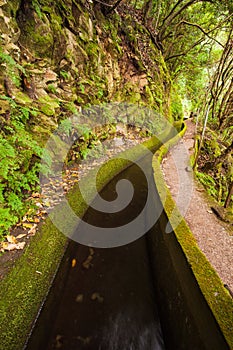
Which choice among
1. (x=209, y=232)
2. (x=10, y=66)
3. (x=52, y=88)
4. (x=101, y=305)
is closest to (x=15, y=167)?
(x=10, y=66)

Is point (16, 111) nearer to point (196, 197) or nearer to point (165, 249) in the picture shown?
point (165, 249)

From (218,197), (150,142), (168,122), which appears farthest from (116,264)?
(168,122)

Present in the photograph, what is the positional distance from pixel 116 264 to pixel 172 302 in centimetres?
129

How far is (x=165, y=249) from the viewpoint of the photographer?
12.4 feet

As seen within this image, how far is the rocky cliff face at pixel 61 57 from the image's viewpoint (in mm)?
4215

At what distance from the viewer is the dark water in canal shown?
2.71 meters

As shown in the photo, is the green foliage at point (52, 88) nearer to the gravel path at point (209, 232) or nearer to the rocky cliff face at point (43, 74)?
the rocky cliff face at point (43, 74)

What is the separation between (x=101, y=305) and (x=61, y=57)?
633 centimetres

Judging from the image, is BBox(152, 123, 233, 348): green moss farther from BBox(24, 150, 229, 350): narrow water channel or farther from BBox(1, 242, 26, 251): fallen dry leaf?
BBox(1, 242, 26, 251): fallen dry leaf

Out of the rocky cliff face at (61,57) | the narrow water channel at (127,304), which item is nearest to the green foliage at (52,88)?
the rocky cliff face at (61,57)

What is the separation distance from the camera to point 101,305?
125 inches

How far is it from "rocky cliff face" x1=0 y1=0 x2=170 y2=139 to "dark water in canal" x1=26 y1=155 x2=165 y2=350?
10.3ft

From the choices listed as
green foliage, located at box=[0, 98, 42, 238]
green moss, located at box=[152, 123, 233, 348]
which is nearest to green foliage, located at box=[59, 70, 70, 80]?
green foliage, located at box=[0, 98, 42, 238]

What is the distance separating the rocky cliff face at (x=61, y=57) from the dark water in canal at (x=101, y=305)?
314 centimetres
